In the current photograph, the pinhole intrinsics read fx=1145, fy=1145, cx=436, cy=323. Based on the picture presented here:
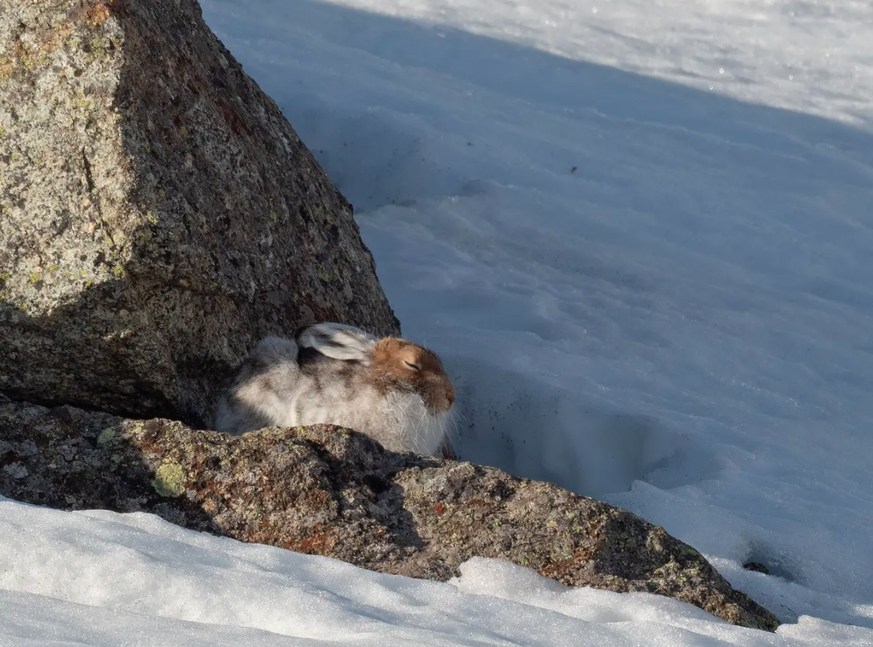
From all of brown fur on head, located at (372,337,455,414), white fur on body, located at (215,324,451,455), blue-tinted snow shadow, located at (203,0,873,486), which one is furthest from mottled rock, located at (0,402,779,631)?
blue-tinted snow shadow, located at (203,0,873,486)

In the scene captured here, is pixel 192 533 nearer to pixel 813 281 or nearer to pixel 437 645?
pixel 437 645

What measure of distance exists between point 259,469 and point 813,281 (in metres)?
5.95

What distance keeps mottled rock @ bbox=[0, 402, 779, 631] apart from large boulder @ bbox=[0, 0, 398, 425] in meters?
0.41

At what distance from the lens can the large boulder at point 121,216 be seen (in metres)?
4.48

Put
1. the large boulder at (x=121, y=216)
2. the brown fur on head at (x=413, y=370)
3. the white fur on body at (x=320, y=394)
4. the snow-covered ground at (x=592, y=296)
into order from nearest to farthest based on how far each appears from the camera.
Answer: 1. the snow-covered ground at (x=592, y=296)
2. the large boulder at (x=121, y=216)
3. the white fur on body at (x=320, y=394)
4. the brown fur on head at (x=413, y=370)

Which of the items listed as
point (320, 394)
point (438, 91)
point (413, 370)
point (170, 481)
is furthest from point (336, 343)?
point (438, 91)

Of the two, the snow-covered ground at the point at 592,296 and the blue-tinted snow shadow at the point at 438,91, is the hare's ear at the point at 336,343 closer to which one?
the snow-covered ground at the point at 592,296

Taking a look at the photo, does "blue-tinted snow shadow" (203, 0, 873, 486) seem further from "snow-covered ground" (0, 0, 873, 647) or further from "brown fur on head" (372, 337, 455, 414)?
"brown fur on head" (372, 337, 455, 414)

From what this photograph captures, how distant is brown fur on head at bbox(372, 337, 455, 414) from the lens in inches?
206

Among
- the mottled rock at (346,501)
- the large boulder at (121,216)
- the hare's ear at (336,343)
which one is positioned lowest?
the mottled rock at (346,501)

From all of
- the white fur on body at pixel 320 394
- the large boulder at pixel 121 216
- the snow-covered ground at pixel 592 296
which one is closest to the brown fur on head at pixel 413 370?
the white fur on body at pixel 320 394

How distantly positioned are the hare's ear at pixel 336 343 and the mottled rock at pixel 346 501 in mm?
864

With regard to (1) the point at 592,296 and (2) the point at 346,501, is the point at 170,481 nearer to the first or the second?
(2) the point at 346,501

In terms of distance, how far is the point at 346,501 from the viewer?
406cm
